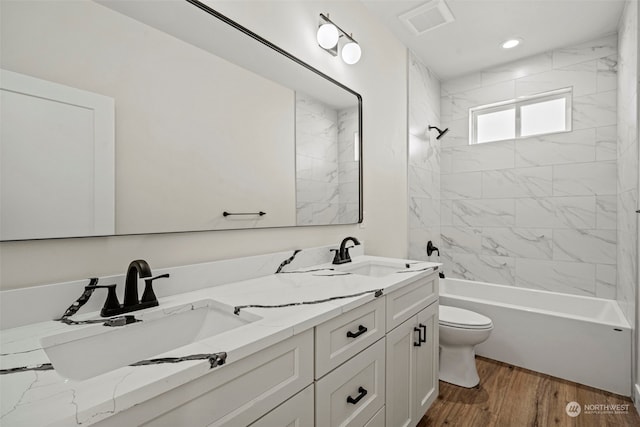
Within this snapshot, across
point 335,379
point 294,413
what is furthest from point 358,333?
point 294,413

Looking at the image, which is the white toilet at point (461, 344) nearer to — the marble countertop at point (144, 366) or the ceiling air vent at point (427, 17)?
the marble countertop at point (144, 366)

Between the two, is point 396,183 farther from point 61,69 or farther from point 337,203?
point 61,69

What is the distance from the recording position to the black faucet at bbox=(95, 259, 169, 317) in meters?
0.91

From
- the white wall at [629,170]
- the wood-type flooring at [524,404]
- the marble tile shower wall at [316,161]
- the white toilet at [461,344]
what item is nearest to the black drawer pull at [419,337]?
the wood-type flooring at [524,404]

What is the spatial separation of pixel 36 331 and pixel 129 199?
0.44 metres

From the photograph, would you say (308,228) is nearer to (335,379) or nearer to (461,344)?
(335,379)

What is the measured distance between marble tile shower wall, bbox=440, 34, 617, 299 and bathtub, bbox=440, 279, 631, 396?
0.68ft

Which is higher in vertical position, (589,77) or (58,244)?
(589,77)

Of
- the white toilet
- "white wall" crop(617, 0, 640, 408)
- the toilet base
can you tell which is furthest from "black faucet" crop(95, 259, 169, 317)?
"white wall" crop(617, 0, 640, 408)

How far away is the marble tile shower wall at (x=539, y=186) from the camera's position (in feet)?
8.70

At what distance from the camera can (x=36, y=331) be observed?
0.80m

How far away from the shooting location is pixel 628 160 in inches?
82.3

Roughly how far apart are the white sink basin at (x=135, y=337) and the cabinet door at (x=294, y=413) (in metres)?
0.24

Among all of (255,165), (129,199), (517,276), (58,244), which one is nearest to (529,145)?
(517,276)
